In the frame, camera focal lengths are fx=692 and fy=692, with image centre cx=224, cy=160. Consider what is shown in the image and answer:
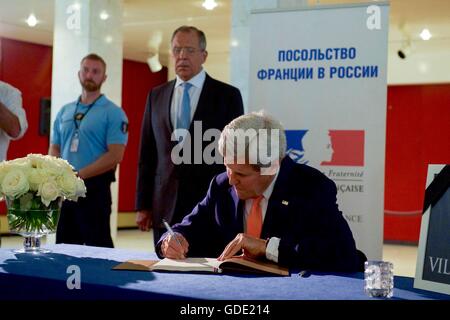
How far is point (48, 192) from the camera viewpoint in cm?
226

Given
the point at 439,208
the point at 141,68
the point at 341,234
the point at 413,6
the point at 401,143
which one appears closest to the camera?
the point at 439,208

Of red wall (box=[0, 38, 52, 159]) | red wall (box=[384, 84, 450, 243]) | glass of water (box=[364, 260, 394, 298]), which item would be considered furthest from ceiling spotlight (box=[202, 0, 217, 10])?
glass of water (box=[364, 260, 394, 298])

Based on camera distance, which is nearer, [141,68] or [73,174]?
[73,174]

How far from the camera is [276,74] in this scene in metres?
4.11

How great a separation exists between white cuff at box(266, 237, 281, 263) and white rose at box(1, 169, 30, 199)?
2.68 ft

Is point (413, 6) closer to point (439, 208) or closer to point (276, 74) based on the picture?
point (276, 74)

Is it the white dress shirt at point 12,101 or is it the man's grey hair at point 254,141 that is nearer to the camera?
the man's grey hair at point 254,141

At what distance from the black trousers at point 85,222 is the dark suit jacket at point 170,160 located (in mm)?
430

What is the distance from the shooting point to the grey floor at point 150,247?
779cm

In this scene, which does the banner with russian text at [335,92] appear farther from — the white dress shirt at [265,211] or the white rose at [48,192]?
the white rose at [48,192]

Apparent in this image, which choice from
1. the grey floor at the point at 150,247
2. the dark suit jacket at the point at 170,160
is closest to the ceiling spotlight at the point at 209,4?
the grey floor at the point at 150,247

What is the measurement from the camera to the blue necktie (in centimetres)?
A: 371
